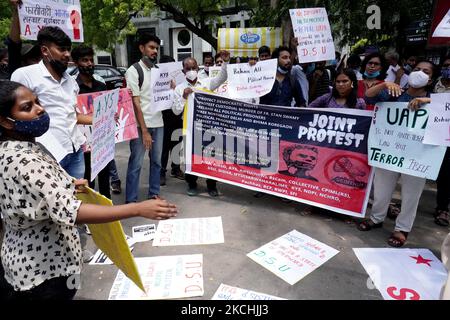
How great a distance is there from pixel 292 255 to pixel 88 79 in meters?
3.00

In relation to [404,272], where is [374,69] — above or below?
above

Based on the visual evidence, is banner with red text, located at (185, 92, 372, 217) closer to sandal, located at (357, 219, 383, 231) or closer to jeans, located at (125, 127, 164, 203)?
sandal, located at (357, 219, 383, 231)

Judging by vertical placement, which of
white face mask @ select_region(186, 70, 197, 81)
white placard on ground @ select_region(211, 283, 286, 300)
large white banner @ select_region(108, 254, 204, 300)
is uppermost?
white face mask @ select_region(186, 70, 197, 81)

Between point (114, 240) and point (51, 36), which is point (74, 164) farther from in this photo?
point (114, 240)

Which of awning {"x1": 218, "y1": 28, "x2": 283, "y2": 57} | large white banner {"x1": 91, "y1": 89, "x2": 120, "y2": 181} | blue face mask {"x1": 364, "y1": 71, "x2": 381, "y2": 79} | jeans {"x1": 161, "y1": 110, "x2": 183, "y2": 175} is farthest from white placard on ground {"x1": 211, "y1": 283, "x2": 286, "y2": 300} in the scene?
awning {"x1": 218, "y1": 28, "x2": 283, "y2": 57}

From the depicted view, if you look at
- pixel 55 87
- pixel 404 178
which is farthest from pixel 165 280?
pixel 404 178

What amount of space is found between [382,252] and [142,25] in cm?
2874

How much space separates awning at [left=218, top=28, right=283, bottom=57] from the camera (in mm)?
6359

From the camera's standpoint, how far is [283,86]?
4.34 meters

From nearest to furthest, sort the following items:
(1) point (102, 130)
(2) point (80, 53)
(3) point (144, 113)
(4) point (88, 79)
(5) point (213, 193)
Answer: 1. (1) point (102, 130)
2. (2) point (80, 53)
3. (4) point (88, 79)
4. (3) point (144, 113)
5. (5) point (213, 193)

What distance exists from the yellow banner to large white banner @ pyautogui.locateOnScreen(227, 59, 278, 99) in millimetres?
2767

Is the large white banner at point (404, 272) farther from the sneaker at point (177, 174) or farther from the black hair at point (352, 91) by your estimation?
the sneaker at point (177, 174)

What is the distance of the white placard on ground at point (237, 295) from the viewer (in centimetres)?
252

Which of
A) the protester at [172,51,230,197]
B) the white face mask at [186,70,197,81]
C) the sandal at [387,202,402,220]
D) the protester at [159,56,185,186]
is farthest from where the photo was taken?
the protester at [159,56,185,186]
